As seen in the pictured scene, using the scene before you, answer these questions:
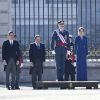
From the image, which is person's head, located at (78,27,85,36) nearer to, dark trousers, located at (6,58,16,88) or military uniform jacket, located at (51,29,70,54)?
military uniform jacket, located at (51,29,70,54)

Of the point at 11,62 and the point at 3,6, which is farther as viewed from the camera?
the point at 3,6

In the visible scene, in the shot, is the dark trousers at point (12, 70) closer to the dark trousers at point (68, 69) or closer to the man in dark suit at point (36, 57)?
the man in dark suit at point (36, 57)

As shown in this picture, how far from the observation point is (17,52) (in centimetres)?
1548

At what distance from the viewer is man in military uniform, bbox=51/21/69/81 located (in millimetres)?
14836

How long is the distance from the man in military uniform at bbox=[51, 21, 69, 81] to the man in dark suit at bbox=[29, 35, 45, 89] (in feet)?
2.05

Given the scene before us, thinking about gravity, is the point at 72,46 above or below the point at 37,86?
above

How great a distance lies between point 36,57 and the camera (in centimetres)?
1555

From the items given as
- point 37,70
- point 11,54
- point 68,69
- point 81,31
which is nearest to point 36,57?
point 37,70

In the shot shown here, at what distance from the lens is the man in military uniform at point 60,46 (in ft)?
48.7

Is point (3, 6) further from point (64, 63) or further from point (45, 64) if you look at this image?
point (64, 63)

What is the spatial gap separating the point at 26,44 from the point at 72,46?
4825 millimetres

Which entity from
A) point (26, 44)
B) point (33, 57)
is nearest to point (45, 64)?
point (26, 44)

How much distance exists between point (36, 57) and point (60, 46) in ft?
2.93

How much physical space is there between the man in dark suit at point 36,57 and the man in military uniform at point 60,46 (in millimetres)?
626
